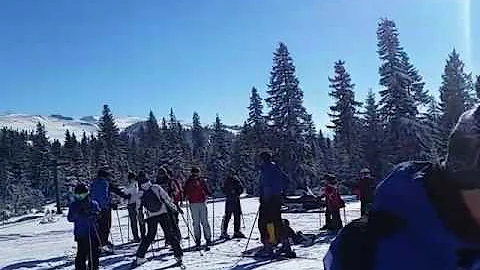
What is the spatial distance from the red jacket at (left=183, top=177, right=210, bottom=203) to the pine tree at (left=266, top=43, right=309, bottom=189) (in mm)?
37302

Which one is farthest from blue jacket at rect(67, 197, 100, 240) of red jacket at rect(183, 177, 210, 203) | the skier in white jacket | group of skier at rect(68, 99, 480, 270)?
group of skier at rect(68, 99, 480, 270)

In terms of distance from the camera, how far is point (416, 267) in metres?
0.98

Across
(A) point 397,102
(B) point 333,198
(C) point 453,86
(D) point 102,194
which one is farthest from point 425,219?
(C) point 453,86

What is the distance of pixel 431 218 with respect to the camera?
3.28 ft

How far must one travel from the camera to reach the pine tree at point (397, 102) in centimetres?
3909

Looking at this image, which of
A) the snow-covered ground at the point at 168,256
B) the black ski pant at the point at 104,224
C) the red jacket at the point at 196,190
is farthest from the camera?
the red jacket at the point at 196,190

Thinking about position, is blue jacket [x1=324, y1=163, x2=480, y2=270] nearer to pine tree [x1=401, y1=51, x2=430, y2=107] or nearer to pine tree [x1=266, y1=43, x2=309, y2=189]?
pine tree [x1=401, y1=51, x2=430, y2=107]

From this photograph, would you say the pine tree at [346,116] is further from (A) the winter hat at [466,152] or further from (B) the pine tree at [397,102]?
(A) the winter hat at [466,152]

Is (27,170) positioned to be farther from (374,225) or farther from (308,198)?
(374,225)

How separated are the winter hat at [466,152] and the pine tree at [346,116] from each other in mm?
55203

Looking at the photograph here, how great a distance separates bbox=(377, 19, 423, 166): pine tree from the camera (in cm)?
3909

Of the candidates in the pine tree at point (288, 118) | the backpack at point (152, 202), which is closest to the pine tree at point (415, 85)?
the pine tree at point (288, 118)

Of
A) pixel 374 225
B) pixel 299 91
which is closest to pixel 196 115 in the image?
pixel 299 91

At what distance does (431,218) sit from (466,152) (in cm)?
12
